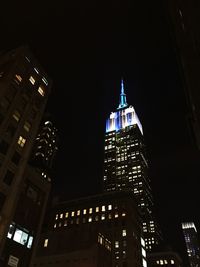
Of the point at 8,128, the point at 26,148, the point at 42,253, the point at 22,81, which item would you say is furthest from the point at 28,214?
the point at 42,253

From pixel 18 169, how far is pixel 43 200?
28.1 feet

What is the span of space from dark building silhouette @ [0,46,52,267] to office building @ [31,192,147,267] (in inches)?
1400

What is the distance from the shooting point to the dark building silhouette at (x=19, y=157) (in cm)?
4088

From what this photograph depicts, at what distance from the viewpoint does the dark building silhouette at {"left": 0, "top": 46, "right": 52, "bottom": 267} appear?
40.9 metres

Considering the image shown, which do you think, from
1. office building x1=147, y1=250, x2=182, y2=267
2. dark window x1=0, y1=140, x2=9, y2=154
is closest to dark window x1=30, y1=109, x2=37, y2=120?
dark window x1=0, y1=140, x2=9, y2=154

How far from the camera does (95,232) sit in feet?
270

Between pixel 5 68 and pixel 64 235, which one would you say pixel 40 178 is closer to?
pixel 5 68

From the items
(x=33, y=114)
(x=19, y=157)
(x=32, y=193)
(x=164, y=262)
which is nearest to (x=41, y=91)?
(x=33, y=114)

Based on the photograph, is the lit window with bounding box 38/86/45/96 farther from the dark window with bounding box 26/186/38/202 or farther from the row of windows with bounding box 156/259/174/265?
the row of windows with bounding box 156/259/174/265

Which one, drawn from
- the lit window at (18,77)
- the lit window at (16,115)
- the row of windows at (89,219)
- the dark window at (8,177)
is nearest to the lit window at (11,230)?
the dark window at (8,177)

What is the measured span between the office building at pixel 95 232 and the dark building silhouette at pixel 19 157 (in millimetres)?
35570

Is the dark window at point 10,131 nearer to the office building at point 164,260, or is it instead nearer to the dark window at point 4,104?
the dark window at point 4,104

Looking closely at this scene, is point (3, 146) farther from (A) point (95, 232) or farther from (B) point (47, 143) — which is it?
(B) point (47, 143)

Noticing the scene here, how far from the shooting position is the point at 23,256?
136 ft
